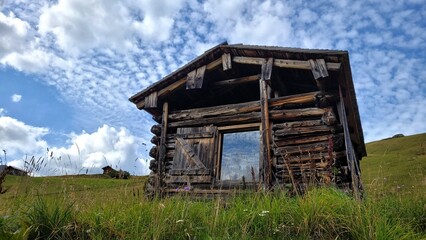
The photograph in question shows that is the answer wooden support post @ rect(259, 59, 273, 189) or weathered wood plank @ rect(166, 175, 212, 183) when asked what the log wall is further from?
wooden support post @ rect(259, 59, 273, 189)

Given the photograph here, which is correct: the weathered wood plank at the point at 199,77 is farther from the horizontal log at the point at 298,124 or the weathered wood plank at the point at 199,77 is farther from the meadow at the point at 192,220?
the meadow at the point at 192,220

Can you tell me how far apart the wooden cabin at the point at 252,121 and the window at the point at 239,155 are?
0.03 meters

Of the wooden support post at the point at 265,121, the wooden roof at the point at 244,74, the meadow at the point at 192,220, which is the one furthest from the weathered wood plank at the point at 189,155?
the meadow at the point at 192,220

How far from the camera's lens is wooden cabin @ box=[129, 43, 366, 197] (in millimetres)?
8289

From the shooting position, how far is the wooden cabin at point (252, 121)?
8.29 meters

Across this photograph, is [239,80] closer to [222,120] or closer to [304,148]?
[222,120]

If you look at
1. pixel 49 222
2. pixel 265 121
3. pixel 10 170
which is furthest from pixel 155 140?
pixel 49 222

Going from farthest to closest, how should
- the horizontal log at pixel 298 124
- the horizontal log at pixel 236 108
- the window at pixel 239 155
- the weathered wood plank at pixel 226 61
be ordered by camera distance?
the weathered wood plank at pixel 226 61, the window at pixel 239 155, the horizontal log at pixel 236 108, the horizontal log at pixel 298 124

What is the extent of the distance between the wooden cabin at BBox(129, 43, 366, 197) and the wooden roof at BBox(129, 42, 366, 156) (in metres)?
0.03

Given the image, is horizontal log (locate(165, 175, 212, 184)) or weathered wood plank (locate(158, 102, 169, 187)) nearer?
horizontal log (locate(165, 175, 212, 184))

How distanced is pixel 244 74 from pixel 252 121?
81.7 inches

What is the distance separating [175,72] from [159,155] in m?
2.59

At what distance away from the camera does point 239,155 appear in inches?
376

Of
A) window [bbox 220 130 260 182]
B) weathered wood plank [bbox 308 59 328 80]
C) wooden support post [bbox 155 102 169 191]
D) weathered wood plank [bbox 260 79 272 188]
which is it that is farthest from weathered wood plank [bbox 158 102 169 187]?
weathered wood plank [bbox 308 59 328 80]
